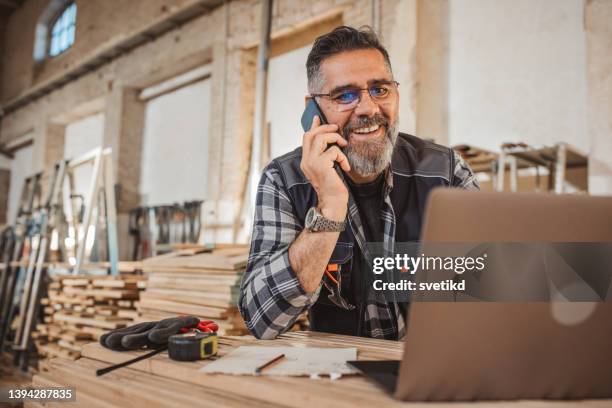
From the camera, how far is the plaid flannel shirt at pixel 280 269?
142cm

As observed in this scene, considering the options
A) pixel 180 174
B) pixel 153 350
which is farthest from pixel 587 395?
pixel 180 174

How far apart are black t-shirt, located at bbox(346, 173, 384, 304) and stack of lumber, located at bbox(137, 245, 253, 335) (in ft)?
5.05

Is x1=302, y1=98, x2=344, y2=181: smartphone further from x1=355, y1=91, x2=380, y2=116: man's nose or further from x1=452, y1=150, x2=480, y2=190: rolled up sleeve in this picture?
x1=452, y1=150, x2=480, y2=190: rolled up sleeve

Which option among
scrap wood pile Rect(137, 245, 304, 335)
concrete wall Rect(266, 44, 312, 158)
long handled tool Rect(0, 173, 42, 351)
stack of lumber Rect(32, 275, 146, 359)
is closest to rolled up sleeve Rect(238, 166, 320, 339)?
scrap wood pile Rect(137, 245, 304, 335)

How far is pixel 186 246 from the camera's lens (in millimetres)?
4648

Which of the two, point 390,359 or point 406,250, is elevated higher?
point 406,250

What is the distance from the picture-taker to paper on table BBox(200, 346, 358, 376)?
855 mm

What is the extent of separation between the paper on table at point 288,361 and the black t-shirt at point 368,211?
0.64 m

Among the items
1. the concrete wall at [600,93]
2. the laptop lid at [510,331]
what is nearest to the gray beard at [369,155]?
the laptop lid at [510,331]

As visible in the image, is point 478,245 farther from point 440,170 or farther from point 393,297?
point 440,170

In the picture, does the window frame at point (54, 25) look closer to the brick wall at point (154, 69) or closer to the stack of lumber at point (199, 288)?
the brick wall at point (154, 69)

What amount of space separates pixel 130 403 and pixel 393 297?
1016mm

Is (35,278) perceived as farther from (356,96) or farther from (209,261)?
(356,96)

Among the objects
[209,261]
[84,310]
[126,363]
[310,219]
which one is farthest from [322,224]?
[84,310]
